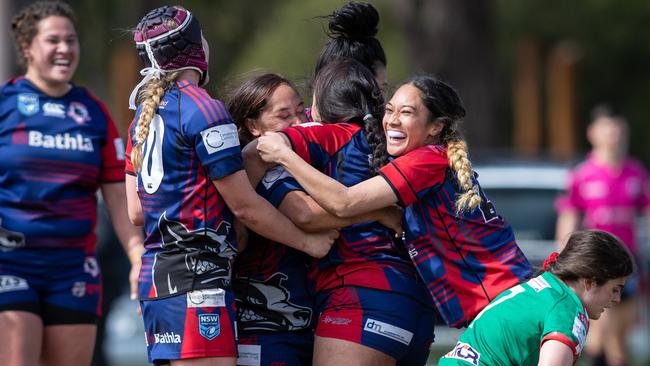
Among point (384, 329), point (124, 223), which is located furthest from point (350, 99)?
point (124, 223)

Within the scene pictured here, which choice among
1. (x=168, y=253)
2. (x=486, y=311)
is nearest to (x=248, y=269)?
(x=168, y=253)

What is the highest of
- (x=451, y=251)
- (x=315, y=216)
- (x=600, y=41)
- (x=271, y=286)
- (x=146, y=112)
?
(x=600, y=41)

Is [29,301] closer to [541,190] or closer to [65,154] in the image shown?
[65,154]

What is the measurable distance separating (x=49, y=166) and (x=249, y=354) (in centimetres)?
167

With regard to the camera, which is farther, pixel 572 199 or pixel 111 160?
pixel 572 199

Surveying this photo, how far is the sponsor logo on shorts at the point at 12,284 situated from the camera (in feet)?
17.5

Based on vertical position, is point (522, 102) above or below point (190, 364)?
above

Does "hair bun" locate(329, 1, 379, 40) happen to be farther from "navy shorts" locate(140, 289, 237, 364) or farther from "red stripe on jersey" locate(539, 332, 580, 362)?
"red stripe on jersey" locate(539, 332, 580, 362)

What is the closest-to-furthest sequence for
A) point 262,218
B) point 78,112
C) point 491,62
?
1. point 262,218
2. point 78,112
3. point 491,62

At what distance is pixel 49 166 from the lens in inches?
216

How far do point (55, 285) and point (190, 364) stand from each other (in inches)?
64.1

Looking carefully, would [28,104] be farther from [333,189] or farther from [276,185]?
[333,189]

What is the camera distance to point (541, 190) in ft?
32.3

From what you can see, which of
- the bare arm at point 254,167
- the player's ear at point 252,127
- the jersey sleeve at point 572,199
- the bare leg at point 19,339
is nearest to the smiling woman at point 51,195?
the bare leg at point 19,339
